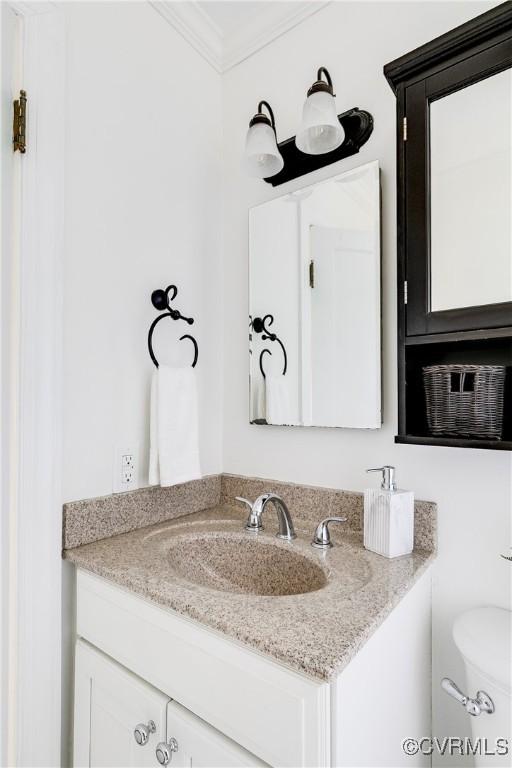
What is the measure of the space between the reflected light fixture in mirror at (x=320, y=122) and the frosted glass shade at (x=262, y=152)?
0.09 meters

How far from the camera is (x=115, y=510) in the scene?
1198mm

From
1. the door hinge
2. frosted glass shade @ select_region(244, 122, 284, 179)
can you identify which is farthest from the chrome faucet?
the door hinge

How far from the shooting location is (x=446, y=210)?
38.0 inches

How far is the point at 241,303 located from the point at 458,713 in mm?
1291

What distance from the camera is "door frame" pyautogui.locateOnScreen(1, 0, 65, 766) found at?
1014mm

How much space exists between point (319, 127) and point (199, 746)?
4.66 feet

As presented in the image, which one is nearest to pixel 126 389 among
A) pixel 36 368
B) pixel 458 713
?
pixel 36 368

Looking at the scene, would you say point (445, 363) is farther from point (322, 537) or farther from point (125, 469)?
point (125, 469)

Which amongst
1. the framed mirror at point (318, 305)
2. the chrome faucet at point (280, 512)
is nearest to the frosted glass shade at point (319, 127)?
the framed mirror at point (318, 305)

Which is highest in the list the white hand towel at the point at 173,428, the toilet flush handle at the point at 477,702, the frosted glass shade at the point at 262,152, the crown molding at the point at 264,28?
the crown molding at the point at 264,28

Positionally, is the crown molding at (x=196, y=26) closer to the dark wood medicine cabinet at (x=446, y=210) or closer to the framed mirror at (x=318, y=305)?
the framed mirror at (x=318, y=305)

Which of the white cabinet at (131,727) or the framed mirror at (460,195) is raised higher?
the framed mirror at (460,195)

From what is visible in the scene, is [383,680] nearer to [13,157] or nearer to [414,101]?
[414,101]

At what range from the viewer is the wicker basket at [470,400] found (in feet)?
3.01
